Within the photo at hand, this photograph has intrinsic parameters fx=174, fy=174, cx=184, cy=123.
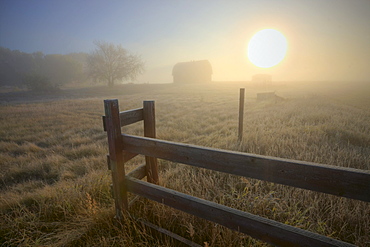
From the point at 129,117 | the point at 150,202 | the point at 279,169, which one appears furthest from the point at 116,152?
the point at 279,169

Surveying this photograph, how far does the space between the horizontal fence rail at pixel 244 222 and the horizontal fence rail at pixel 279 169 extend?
408 millimetres

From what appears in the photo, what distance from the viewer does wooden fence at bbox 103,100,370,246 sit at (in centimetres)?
121

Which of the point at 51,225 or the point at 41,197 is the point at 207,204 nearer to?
the point at 51,225

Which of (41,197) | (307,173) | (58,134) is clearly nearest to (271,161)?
(307,173)

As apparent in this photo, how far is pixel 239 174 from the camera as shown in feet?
5.06

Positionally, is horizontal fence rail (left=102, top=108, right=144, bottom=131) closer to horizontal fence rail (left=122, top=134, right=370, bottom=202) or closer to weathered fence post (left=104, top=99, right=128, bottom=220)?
weathered fence post (left=104, top=99, right=128, bottom=220)

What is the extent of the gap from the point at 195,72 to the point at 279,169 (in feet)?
189

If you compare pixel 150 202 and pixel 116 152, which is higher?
pixel 116 152

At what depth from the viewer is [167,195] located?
2.08 m

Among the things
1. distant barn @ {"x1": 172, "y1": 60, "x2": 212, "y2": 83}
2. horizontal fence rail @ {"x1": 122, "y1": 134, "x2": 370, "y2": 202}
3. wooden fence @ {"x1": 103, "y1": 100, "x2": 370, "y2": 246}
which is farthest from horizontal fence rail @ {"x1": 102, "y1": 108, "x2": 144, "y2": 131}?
distant barn @ {"x1": 172, "y1": 60, "x2": 212, "y2": 83}

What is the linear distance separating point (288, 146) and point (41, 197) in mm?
5711

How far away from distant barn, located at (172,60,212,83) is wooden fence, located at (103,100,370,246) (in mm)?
56067

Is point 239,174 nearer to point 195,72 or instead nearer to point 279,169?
point 279,169

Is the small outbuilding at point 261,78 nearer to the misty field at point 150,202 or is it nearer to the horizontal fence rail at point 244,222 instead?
the misty field at point 150,202
